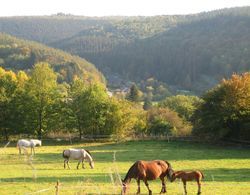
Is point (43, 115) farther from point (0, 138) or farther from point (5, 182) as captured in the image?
point (5, 182)

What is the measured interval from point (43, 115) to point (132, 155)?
21.4m

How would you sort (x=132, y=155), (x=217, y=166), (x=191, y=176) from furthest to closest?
1. (x=132, y=155)
2. (x=217, y=166)
3. (x=191, y=176)

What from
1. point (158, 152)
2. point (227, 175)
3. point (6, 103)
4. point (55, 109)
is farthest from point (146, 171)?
point (6, 103)

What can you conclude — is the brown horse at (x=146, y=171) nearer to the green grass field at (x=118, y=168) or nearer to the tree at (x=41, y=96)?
the green grass field at (x=118, y=168)

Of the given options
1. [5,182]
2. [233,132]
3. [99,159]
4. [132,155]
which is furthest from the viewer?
[233,132]

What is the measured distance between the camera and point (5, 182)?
79.6ft

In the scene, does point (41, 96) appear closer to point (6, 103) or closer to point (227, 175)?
point (6, 103)

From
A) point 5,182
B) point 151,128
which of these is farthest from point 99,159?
point 151,128

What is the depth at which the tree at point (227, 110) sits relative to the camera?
50344 mm

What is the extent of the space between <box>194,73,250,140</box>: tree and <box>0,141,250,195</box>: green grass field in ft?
8.45

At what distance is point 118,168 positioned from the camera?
31.7m

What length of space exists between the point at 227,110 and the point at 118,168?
2247cm

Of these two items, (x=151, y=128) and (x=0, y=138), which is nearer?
(x=0, y=138)

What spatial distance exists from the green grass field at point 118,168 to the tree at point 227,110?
8.45ft
